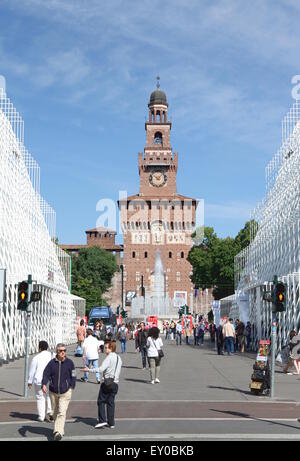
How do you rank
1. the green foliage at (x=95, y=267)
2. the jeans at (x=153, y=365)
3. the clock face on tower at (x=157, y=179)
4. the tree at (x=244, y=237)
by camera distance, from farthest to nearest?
the clock face on tower at (x=157, y=179) < the green foliage at (x=95, y=267) < the tree at (x=244, y=237) < the jeans at (x=153, y=365)

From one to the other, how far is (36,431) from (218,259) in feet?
229

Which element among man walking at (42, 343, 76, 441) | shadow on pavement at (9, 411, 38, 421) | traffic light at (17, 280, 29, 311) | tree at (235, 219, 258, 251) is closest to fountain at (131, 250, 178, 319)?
tree at (235, 219, 258, 251)

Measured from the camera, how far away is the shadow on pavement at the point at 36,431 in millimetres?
11336

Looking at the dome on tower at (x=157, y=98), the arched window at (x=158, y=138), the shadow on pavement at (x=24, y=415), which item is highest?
the dome on tower at (x=157, y=98)

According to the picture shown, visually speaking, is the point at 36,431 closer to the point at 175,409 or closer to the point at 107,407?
the point at 107,407

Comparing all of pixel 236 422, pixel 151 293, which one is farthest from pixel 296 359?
pixel 151 293

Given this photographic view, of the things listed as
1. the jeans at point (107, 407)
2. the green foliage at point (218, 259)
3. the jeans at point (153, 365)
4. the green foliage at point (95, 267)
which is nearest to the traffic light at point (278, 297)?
the jeans at point (153, 365)

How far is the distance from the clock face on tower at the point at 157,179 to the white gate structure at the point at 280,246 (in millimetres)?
76508

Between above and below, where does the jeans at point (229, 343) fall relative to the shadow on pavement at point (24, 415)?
above

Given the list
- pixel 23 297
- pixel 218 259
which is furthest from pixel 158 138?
pixel 23 297

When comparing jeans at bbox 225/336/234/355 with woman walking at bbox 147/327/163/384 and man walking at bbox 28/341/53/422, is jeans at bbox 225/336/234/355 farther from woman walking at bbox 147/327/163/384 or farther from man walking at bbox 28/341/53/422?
man walking at bbox 28/341/53/422

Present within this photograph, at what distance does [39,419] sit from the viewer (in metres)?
13.1

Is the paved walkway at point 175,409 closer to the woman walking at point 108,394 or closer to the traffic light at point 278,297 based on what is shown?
the woman walking at point 108,394

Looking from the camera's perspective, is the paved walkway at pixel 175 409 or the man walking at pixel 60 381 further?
the paved walkway at pixel 175 409
